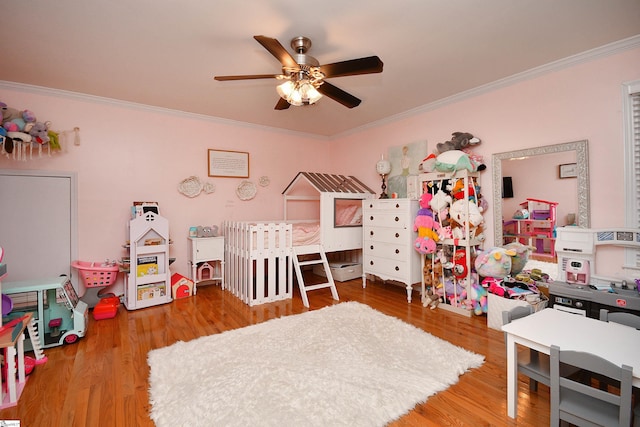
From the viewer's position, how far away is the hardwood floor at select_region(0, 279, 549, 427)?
1.78 m

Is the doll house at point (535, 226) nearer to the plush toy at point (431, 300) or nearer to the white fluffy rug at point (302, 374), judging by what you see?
the plush toy at point (431, 300)

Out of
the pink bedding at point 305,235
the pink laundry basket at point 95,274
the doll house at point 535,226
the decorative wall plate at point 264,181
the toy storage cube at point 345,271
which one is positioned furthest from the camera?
the decorative wall plate at point 264,181

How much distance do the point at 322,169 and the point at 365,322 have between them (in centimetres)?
375

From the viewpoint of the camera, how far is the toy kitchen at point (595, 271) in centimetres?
246

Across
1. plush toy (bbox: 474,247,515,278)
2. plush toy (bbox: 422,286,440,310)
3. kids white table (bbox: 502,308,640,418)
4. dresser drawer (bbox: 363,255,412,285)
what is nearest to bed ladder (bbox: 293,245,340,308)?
dresser drawer (bbox: 363,255,412,285)

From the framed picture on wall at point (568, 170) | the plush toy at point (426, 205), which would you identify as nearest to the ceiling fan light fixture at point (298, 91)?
the plush toy at point (426, 205)

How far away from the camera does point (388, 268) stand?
415cm

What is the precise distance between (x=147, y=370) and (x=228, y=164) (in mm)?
3412

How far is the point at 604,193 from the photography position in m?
2.70

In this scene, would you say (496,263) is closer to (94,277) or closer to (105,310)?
(105,310)

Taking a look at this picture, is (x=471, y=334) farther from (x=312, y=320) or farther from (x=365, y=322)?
(x=312, y=320)

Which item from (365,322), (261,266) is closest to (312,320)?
(365,322)

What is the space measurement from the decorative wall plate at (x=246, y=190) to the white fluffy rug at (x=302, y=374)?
264 cm

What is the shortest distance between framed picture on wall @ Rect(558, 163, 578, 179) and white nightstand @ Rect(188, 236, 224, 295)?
4.49m
